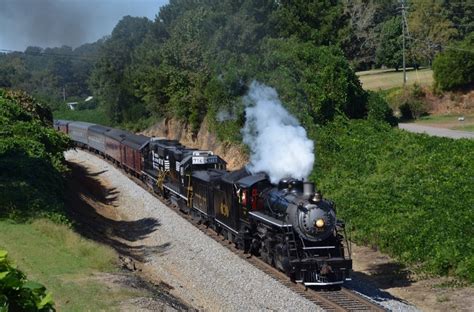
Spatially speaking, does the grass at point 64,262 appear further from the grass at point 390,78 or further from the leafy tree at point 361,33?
the grass at point 390,78

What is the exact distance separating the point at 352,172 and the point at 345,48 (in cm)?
4389

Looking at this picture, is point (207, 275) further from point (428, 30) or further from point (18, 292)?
point (428, 30)

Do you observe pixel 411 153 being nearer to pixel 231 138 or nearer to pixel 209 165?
pixel 209 165

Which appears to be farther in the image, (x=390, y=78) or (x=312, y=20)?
(x=390, y=78)

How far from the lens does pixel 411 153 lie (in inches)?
1361

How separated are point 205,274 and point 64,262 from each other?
15.5 ft

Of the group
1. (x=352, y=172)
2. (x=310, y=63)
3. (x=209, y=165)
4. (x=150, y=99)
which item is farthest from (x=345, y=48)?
(x=209, y=165)

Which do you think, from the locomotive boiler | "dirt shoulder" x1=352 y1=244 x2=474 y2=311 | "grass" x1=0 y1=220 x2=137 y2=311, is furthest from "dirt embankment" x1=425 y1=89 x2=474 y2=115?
"grass" x1=0 y1=220 x2=137 y2=311

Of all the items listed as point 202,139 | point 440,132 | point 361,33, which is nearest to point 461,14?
point 361,33

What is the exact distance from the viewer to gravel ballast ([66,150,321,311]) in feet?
58.0

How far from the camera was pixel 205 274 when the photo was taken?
68.9ft

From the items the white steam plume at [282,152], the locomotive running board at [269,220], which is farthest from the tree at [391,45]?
the locomotive running board at [269,220]

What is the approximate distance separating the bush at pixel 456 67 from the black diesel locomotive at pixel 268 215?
41.8 meters

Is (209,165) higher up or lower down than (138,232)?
higher up
